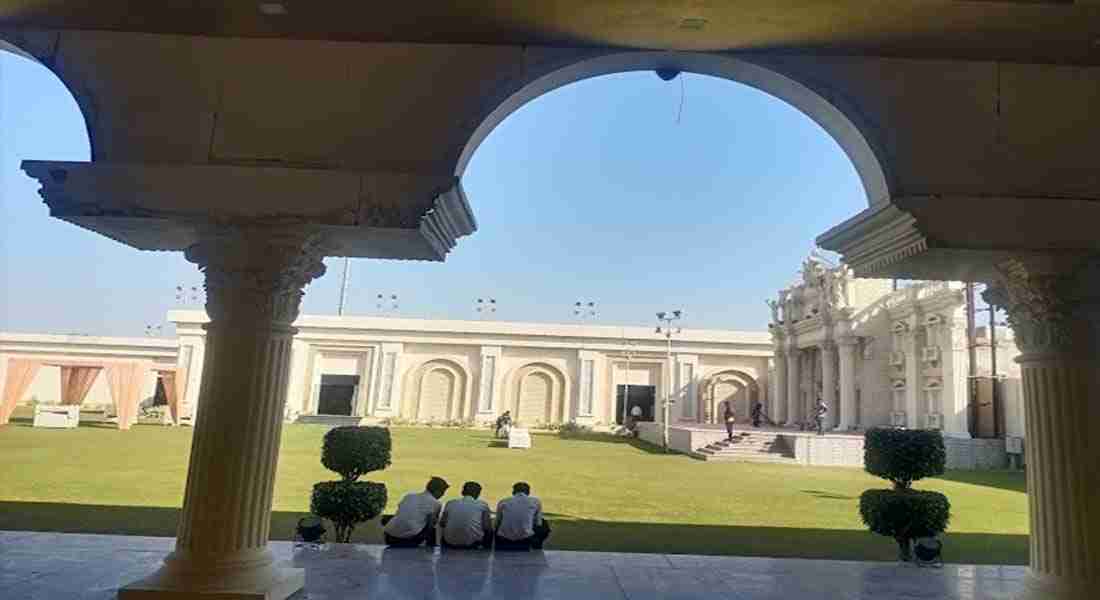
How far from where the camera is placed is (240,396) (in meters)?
3.74

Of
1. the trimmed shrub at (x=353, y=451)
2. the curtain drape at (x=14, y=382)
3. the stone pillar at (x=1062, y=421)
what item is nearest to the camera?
the stone pillar at (x=1062, y=421)

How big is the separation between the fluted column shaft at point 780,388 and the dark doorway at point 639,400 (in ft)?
19.2

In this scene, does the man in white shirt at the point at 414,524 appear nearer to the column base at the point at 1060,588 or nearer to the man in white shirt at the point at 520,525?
the man in white shirt at the point at 520,525

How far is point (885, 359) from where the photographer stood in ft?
89.9

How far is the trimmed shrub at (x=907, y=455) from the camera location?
259 inches

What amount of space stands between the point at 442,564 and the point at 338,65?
355 cm

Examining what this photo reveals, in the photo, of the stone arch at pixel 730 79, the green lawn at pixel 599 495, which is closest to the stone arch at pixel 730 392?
the green lawn at pixel 599 495

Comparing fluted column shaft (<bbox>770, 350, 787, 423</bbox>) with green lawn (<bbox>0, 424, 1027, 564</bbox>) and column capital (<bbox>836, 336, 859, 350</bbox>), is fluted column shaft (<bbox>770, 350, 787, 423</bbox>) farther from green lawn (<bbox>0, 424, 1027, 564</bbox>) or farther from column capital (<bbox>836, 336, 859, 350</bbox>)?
green lawn (<bbox>0, 424, 1027, 564</bbox>)

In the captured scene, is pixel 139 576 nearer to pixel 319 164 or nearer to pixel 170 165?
pixel 170 165

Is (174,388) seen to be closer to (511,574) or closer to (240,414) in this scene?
(511,574)

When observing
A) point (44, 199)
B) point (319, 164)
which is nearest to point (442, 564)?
point (319, 164)

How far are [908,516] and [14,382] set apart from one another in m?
25.0

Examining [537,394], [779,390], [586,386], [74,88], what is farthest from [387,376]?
[74,88]

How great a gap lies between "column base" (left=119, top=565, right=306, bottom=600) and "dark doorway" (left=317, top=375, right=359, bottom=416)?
30.9 metres
